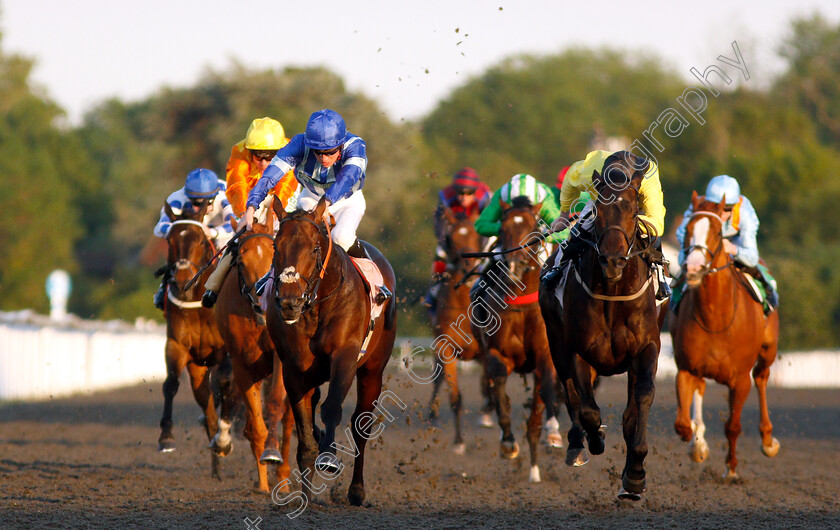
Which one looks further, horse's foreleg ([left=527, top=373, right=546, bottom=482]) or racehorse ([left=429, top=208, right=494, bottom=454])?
racehorse ([left=429, top=208, right=494, bottom=454])

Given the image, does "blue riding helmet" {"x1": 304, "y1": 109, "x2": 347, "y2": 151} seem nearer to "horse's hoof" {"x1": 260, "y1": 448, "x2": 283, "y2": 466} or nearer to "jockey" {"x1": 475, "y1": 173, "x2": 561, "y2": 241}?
"horse's hoof" {"x1": 260, "y1": 448, "x2": 283, "y2": 466}

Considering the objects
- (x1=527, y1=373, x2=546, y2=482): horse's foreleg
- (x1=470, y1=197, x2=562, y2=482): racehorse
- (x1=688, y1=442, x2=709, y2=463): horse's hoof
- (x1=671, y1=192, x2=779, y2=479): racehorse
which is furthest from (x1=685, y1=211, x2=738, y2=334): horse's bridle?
(x1=527, y1=373, x2=546, y2=482): horse's foreleg

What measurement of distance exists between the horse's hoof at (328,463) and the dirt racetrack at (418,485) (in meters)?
0.39

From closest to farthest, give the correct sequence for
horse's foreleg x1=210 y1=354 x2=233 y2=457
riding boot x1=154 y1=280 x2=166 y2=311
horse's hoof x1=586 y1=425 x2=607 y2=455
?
horse's hoof x1=586 y1=425 x2=607 y2=455, horse's foreleg x1=210 y1=354 x2=233 y2=457, riding boot x1=154 y1=280 x2=166 y2=311

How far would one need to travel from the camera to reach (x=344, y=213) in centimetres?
689

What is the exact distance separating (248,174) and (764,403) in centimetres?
481

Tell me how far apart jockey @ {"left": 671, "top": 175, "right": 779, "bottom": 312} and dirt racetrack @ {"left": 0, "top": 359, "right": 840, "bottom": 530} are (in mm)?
1645

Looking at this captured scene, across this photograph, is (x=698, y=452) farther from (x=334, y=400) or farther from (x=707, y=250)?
(x=334, y=400)

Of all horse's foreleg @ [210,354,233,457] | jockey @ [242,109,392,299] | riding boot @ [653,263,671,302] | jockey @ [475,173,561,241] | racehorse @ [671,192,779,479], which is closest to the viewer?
jockey @ [242,109,392,299]

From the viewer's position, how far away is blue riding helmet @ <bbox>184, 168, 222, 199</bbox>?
28.6ft

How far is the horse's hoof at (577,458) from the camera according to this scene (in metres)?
6.76

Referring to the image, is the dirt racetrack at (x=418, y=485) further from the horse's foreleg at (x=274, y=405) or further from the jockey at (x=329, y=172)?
the jockey at (x=329, y=172)

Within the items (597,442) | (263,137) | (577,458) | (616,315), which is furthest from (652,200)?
(263,137)

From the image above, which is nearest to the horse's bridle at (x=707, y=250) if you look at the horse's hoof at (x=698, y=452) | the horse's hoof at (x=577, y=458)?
the horse's hoof at (x=698, y=452)
